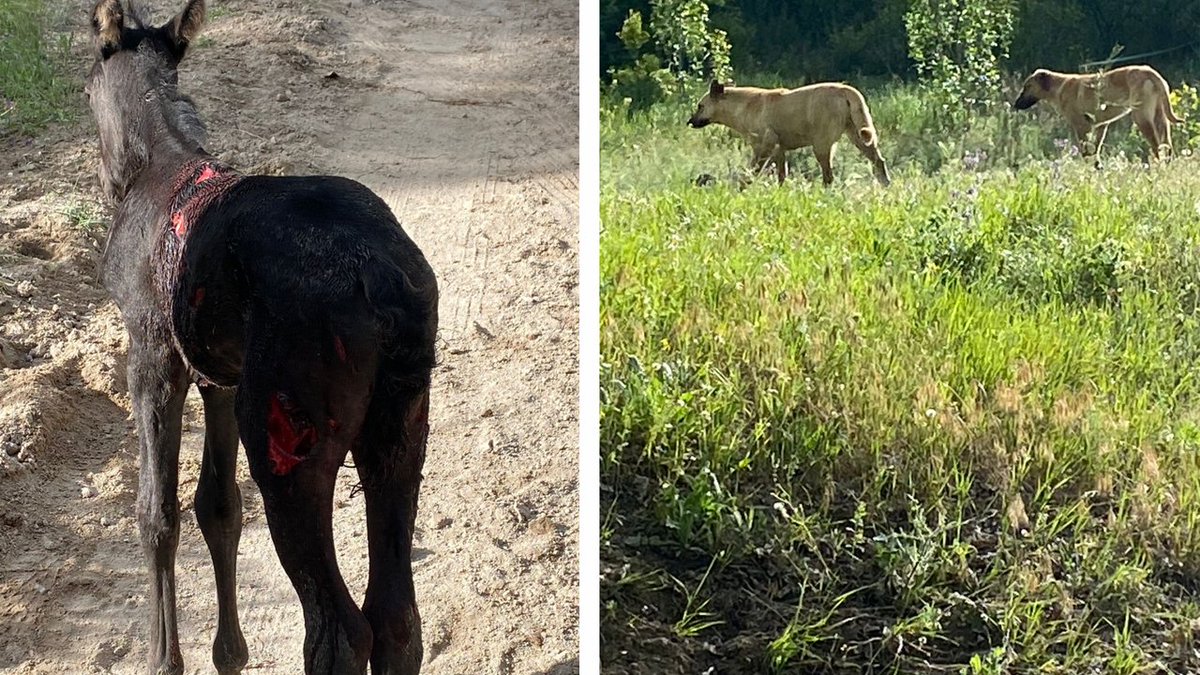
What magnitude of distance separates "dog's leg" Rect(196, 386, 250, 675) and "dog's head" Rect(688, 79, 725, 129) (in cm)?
122

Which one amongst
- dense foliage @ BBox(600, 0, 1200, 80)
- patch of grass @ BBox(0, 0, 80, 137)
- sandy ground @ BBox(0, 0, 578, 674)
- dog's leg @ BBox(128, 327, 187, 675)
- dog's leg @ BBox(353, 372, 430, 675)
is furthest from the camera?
patch of grass @ BBox(0, 0, 80, 137)

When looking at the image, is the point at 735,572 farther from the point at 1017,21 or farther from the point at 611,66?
the point at 1017,21

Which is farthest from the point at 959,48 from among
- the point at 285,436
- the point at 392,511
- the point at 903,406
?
the point at 285,436

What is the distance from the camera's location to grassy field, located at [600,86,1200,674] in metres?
3.08

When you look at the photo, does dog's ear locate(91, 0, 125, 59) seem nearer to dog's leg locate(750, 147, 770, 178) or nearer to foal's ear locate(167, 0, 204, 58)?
foal's ear locate(167, 0, 204, 58)


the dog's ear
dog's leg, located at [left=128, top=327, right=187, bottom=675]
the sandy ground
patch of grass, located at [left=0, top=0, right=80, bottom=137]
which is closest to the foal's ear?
the dog's ear

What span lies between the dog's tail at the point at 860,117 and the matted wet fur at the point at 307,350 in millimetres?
1193

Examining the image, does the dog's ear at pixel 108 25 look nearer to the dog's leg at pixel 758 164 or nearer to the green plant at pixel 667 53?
the green plant at pixel 667 53

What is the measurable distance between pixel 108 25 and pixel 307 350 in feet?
4.16

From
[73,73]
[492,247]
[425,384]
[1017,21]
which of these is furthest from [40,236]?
[1017,21]

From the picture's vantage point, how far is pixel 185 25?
3.33 metres

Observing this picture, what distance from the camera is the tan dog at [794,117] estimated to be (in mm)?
3268

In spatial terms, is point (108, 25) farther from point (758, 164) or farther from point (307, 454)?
point (758, 164)

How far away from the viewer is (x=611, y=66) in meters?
3.29
